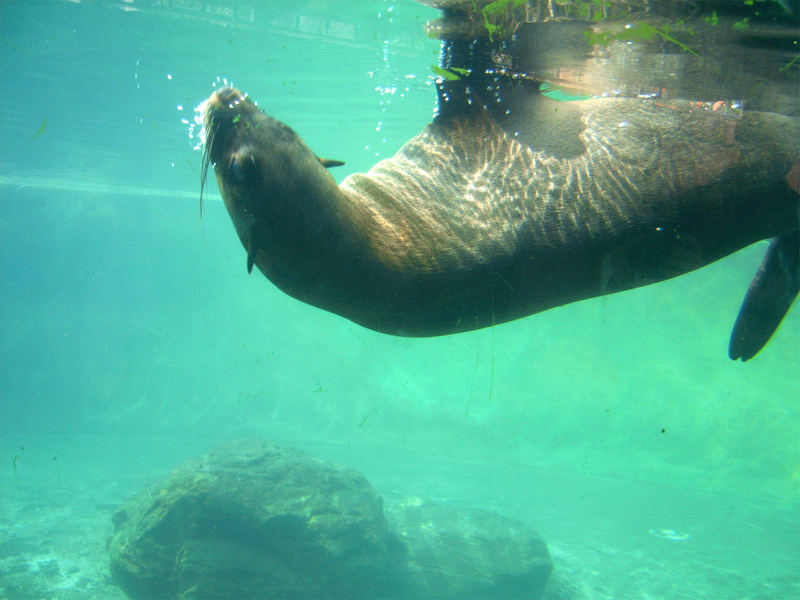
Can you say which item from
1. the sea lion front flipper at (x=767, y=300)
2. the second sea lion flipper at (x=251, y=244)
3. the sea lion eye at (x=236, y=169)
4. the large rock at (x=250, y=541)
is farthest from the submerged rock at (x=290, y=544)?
the sea lion eye at (x=236, y=169)

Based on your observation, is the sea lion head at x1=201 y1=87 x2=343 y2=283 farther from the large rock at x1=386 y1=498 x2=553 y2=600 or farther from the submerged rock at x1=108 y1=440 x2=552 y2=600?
the large rock at x1=386 y1=498 x2=553 y2=600

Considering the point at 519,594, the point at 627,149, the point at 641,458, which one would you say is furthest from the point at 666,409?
the point at 627,149

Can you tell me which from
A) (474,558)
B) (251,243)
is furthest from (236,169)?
(474,558)

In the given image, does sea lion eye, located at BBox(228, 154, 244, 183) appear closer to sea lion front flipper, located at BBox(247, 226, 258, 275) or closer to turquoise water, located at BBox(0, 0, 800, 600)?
sea lion front flipper, located at BBox(247, 226, 258, 275)

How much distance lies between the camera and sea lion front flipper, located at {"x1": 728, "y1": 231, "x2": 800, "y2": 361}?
3.59 metres

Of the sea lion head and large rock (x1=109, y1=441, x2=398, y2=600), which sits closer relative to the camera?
the sea lion head

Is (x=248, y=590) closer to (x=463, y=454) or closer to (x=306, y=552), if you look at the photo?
(x=306, y=552)

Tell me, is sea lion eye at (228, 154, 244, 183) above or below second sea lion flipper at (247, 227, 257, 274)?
above

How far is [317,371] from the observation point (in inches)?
1277

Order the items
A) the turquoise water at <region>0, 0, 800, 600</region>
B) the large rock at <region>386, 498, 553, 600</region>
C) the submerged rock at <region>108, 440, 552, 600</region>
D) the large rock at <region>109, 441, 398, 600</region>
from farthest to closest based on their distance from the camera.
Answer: the turquoise water at <region>0, 0, 800, 600</region>, the large rock at <region>386, 498, 553, 600</region>, the submerged rock at <region>108, 440, 552, 600</region>, the large rock at <region>109, 441, 398, 600</region>

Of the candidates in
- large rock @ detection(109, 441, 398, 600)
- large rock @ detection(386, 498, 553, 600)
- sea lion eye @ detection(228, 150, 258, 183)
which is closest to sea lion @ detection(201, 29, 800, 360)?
sea lion eye @ detection(228, 150, 258, 183)

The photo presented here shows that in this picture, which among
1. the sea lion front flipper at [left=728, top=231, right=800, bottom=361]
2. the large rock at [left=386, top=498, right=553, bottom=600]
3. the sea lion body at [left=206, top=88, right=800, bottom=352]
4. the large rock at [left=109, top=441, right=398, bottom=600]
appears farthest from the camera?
the large rock at [left=386, top=498, right=553, bottom=600]

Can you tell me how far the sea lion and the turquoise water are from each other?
2033mm

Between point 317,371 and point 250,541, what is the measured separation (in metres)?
21.2
